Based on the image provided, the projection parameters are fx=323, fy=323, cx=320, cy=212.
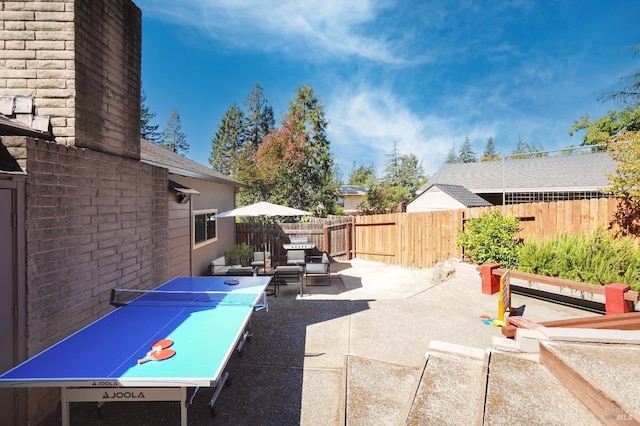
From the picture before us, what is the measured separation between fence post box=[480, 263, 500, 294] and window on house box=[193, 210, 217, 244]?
7.66 m

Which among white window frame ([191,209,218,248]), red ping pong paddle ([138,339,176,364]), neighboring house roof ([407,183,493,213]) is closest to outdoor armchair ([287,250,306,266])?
white window frame ([191,209,218,248])

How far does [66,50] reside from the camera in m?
3.90

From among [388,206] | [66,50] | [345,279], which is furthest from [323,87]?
[66,50]

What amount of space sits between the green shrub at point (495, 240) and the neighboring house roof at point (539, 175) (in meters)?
12.8

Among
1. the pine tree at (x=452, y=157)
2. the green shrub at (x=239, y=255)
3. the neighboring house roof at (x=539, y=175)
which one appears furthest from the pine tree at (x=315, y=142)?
the pine tree at (x=452, y=157)

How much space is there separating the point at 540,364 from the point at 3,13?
7.87 m

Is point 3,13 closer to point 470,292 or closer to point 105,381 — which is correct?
point 105,381

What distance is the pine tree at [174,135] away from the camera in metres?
47.2

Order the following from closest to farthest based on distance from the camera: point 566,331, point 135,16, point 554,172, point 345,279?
point 566,331 < point 135,16 < point 345,279 < point 554,172

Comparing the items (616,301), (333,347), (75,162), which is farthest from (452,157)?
(75,162)

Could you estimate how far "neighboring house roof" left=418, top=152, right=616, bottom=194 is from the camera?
62.3 ft

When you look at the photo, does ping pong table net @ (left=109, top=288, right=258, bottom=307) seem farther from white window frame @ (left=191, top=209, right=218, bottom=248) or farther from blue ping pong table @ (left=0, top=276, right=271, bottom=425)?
white window frame @ (left=191, top=209, right=218, bottom=248)

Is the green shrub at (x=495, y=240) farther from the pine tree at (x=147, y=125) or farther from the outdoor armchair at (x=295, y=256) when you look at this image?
the pine tree at (x=147, y=125)

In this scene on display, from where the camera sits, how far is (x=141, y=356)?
108 inches
